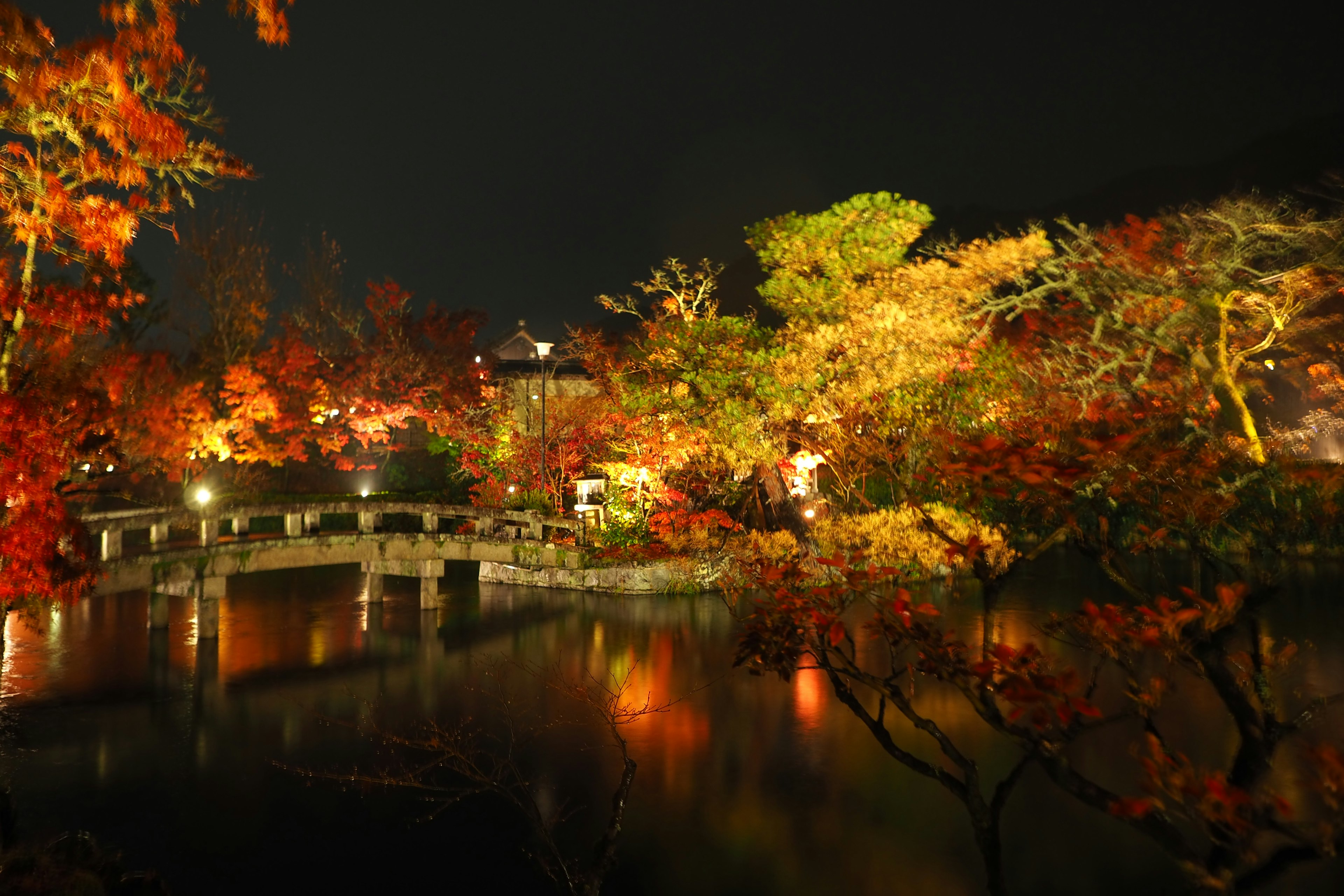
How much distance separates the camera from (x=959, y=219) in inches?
2165

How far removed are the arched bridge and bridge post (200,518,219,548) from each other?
15mm

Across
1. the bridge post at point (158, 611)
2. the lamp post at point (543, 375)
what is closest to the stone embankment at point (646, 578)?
the lamp post at point (543, 375)

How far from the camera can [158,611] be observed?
14195mm

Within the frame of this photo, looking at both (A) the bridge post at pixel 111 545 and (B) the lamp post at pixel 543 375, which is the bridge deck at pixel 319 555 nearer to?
(A) the bridge post at pixel 111 545

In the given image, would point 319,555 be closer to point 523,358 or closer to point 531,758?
point 531,758

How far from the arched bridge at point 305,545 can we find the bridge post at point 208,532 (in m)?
0.02

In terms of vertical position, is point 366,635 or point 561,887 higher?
point 366,635

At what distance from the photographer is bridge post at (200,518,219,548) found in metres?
13.1

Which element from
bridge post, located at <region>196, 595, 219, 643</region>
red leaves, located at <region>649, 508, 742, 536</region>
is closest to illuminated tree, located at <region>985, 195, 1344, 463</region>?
red leaves, located at <region>649, 508, 742, 536</region>

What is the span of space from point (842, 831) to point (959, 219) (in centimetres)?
5359

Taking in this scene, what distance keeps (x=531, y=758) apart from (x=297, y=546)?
728cm

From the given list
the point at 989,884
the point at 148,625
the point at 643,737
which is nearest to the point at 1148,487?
the point at 989,884

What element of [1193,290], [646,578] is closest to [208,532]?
[646,578]

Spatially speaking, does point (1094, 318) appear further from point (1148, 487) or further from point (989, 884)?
point (989, 884)
